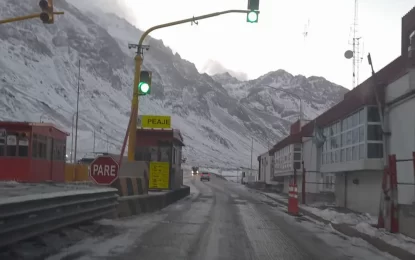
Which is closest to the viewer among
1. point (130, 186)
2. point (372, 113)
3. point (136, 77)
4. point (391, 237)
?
point (391, 237)

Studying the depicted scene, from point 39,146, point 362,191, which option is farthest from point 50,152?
point 362,191

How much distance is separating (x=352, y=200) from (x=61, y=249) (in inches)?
596

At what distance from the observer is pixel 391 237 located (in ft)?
40.1

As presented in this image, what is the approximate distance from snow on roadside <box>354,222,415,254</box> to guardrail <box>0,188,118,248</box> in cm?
659

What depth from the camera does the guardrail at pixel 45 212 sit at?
8.62 meters

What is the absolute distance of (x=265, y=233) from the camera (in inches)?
560

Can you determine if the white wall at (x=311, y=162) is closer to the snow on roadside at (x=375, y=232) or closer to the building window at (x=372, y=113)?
the building window at (x=372, y=113)

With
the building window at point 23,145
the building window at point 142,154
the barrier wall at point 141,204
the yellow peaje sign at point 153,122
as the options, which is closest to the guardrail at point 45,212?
the barrier wall at point 141,204

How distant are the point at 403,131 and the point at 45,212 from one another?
38.8 feet

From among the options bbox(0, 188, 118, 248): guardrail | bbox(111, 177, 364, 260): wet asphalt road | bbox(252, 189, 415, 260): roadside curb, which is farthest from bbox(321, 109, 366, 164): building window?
bbox(0, 188, 118, 248): guardrail

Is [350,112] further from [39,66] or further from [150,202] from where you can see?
[39,66]

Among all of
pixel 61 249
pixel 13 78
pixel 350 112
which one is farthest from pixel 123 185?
pixel 13 78

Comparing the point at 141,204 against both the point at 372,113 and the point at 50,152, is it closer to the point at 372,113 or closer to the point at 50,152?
the point at 372,113

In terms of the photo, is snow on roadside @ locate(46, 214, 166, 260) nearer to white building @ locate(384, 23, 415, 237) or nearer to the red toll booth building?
white building @ locate(384, 23, 415, 237)
